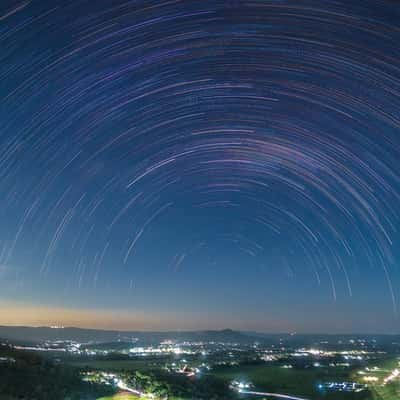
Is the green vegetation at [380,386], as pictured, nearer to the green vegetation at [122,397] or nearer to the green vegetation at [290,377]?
the green vegetation at [290,377]

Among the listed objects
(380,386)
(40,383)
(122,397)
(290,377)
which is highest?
(40,383)

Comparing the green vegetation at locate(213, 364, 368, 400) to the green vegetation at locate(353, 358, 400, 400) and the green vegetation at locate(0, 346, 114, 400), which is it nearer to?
the green vegetation at locate(353, 358, 400, 400)

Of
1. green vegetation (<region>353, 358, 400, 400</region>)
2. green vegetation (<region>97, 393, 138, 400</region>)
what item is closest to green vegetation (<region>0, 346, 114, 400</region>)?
green vegetation (<region>97, 393, 138, 400</region>)

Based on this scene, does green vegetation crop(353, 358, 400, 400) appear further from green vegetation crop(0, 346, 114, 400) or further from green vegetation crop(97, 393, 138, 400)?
green vegetation crop(0, 346, 114, 400)

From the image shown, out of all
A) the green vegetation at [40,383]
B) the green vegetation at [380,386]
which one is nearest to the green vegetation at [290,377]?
the green vegetation at [380,386]

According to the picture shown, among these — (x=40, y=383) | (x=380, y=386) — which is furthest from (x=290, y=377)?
(x=40, y=383)

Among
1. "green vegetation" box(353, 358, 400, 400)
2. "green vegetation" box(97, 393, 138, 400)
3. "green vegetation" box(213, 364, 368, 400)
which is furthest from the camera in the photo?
"green vegetation" box(213, 364, 368, 400)

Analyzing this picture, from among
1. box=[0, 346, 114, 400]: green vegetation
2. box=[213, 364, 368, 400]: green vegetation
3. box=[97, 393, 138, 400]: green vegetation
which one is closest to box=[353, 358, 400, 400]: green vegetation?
box=[213, 364, 368, 400]: green vegetation

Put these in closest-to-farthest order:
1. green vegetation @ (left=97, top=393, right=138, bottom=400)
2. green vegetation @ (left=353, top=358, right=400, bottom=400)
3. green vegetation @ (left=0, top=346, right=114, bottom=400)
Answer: green vegetation @ (left=0, top=346, right=114, bottom=400) → green vegetation @ (left=97, top=393, right=138, bottom=400) → green vegetation @ (left=353, top=358, right=400, bottom=400)

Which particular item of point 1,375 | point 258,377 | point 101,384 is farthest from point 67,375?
point 258,377

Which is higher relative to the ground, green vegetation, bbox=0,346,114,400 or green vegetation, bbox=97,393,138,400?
green vegetation, bbox=0,346,114,400

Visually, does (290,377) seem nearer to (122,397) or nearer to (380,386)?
(380,386)

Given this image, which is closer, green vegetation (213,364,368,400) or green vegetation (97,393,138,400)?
green vegetation (97,393,138,400)
